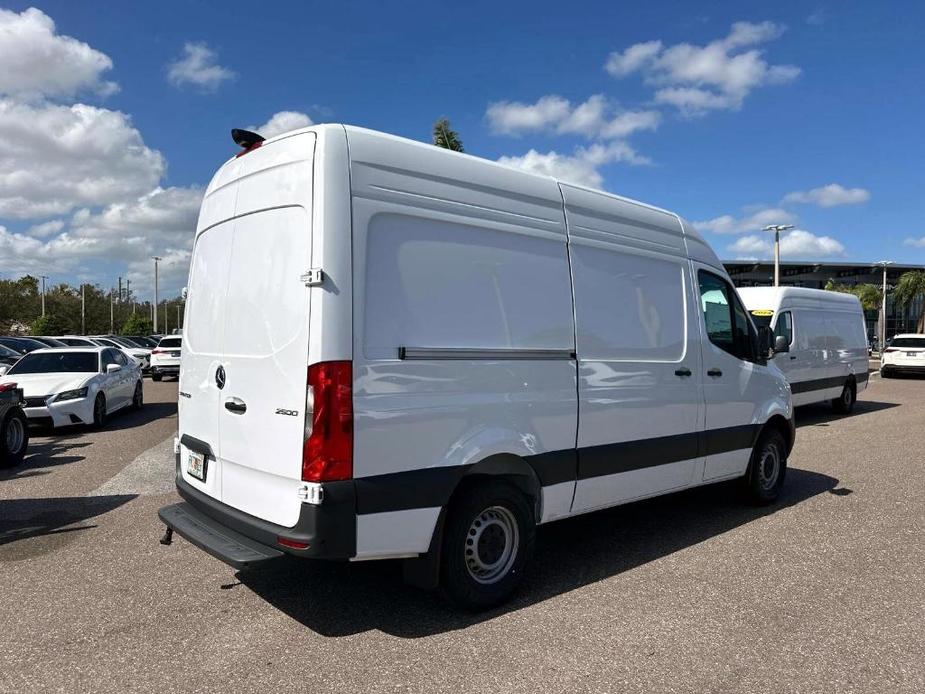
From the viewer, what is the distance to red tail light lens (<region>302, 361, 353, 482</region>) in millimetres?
3328

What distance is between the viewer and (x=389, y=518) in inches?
138

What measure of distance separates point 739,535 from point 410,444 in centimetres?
331

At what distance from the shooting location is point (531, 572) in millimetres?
4637

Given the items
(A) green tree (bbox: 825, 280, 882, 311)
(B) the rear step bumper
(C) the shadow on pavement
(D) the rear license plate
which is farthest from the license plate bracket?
(A) green tree (bbox: 825, 280, 882, 311)

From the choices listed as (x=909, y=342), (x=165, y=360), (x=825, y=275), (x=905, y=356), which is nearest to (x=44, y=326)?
(x=165, y=360)

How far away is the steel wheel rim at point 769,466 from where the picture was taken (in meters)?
6.35

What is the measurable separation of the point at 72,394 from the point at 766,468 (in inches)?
413

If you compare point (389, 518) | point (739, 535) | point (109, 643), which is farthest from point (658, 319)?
point (109, 643)

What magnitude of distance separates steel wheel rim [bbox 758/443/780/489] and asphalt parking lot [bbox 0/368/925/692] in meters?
0.27

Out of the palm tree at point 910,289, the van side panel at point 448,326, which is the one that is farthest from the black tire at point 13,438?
the palm tree at point 910,289

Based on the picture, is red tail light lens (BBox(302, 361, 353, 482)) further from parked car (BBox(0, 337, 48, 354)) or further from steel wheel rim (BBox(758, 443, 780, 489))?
parked car (BBox(0, 337, 48, 354))

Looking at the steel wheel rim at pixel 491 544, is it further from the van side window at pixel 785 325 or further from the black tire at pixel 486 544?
the van side window at pixel 785 325

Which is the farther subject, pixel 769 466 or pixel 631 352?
pixel 769 466

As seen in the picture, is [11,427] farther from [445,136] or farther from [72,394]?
[445,136]
